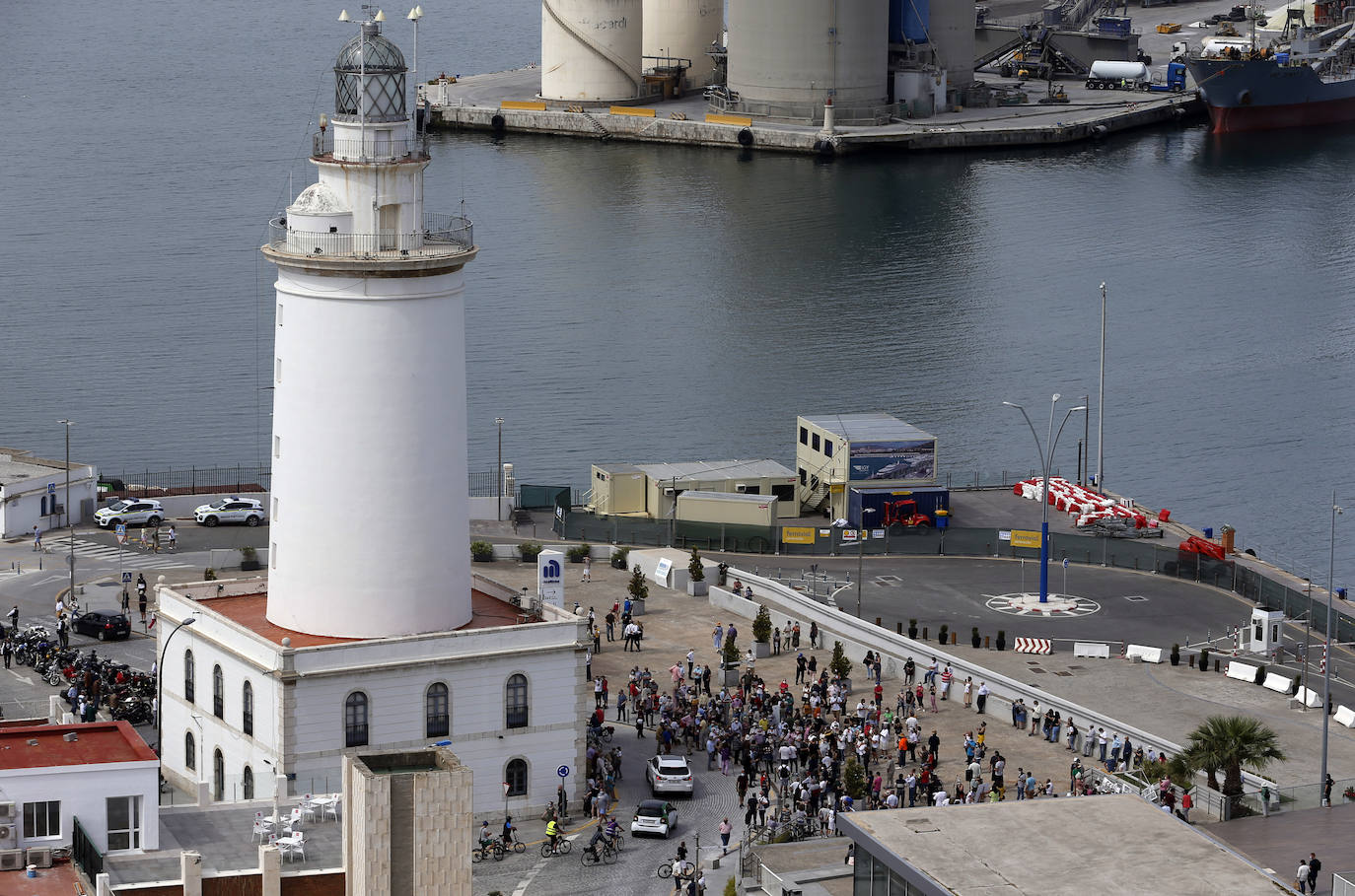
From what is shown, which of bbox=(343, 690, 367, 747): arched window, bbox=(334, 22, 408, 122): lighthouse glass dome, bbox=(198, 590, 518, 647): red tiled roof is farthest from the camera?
bbox=(198, 590, 518, 647): red tiled roof

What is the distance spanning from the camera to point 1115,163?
610 feet

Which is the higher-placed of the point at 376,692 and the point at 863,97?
the point at 863,97

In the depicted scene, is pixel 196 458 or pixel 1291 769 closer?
pixel 1291 769

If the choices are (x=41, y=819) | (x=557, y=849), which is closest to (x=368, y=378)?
(x=557, y=849)

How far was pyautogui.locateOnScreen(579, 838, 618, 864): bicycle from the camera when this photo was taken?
190 feet

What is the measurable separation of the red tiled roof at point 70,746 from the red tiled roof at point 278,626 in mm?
10101

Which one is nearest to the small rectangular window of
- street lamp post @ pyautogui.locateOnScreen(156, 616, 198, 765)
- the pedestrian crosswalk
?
street lamp post @ pyautogui.locateOnScreen(156, 616, 198, 765)

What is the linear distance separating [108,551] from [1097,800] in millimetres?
44986

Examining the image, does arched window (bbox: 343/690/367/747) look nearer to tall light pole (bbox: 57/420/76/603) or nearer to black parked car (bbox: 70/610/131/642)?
black parked car (bbox: 70/610/131/642)

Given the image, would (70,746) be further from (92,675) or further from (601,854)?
(92,675)

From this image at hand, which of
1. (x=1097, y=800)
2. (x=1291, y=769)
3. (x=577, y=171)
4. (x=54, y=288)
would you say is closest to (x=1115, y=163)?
(x=577, y=171)

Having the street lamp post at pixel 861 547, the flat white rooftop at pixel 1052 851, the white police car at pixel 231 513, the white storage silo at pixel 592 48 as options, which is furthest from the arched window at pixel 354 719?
the white storage silo at pixel 592 48

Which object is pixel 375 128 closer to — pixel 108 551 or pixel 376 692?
pixel 376 692

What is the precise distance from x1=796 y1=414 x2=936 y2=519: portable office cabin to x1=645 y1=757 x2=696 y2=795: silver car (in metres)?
31.1
